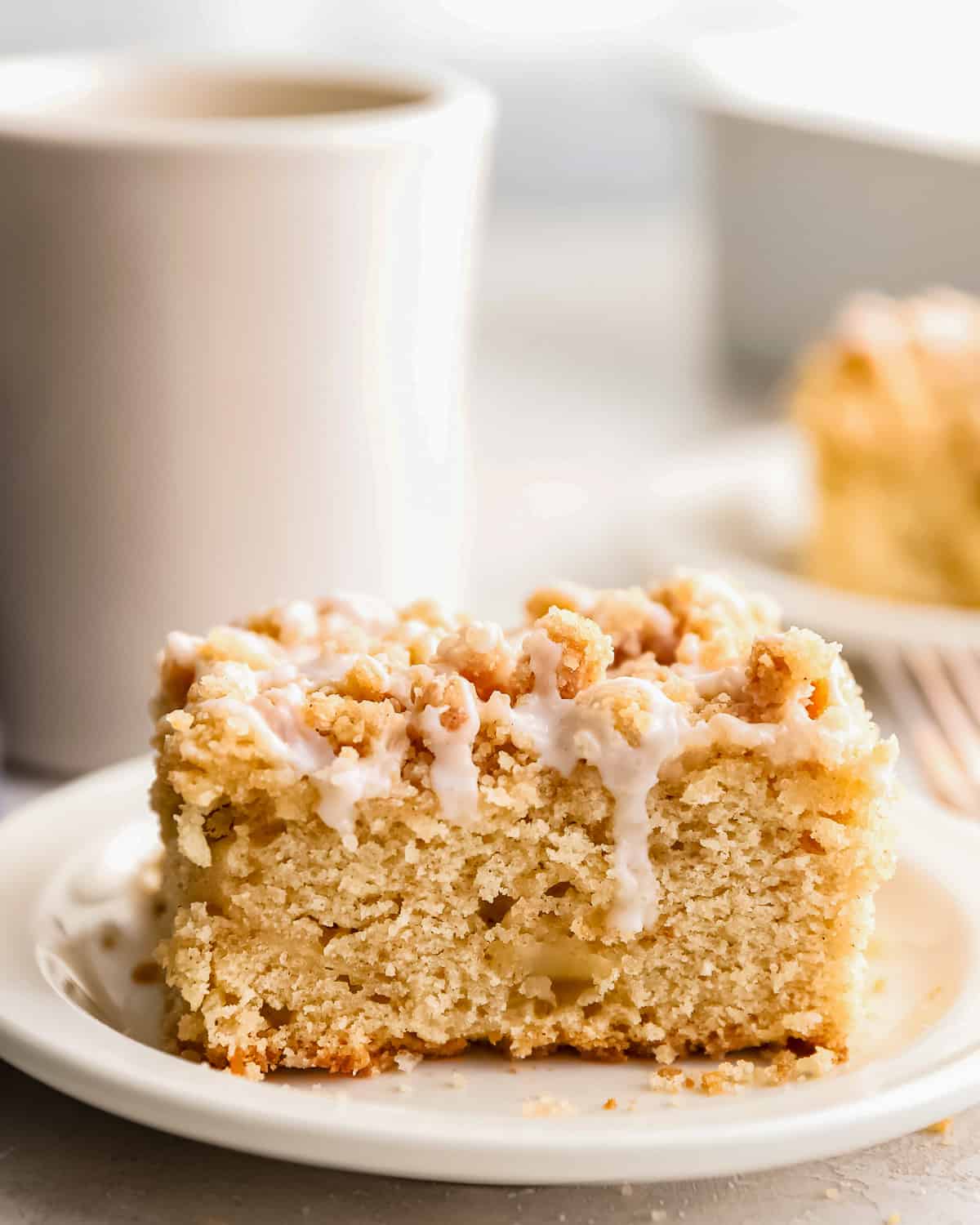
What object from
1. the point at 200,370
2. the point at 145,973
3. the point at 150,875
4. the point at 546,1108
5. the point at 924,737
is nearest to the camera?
the point at 546,1108

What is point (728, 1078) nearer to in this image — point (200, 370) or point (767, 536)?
point (200, 370)

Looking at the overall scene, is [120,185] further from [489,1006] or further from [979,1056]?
[979,1056]

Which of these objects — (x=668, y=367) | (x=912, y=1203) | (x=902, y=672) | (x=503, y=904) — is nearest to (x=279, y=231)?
(x=503, y=904)

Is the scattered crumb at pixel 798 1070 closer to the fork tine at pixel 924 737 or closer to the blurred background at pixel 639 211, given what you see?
the fork tine at pixel 924 737

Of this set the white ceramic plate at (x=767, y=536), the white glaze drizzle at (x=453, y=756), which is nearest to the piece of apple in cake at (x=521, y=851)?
the white glaze drizzle at (x=453, y=756)

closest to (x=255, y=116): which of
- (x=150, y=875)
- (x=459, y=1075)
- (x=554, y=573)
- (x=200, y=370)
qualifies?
(x=200, y=370)

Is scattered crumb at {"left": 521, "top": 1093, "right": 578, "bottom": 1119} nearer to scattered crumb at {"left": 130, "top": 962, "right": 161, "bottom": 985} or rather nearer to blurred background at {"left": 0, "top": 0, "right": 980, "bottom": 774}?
scattered crumb at {"left": 130, "top": 962, "right": 161, "bottom": 985}

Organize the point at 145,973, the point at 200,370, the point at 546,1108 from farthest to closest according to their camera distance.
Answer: the point at 200,370 → the point at 145,973 → the point at 546,1108

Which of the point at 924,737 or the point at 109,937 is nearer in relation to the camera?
the point at 109,937
